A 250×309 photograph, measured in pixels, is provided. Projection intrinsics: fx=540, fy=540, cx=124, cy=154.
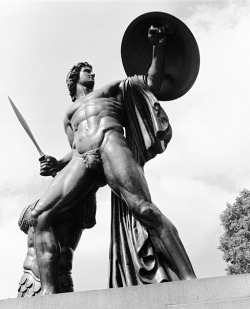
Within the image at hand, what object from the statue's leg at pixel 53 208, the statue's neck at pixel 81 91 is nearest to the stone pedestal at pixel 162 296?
the statue's leg at pixel 53 208

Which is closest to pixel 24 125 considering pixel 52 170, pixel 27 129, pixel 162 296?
pixel 27 129

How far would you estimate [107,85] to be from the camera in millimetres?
9312

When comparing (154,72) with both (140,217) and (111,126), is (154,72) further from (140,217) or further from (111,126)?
(140,217)

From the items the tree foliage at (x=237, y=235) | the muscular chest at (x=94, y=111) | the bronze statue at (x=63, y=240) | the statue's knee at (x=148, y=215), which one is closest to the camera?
the statue's knee at (x=148, y=215)

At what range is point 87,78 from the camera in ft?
32.1

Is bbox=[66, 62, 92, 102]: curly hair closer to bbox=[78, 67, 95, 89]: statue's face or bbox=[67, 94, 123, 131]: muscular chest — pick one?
bbox=[78, 67, 95, 89]: statue's face

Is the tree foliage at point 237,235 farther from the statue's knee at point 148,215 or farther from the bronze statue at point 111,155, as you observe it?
the statue's knee at point 148,215

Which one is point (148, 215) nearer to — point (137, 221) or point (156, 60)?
point (137, 221)

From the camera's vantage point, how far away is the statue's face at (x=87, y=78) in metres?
9.74

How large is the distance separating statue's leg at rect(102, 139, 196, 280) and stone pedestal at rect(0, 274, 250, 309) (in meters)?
0.69

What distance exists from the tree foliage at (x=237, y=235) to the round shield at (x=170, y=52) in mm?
16035

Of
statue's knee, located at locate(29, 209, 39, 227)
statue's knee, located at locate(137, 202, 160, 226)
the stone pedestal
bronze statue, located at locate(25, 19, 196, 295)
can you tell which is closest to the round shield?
bronze statue, located at locate(25, 19, 196, 295)

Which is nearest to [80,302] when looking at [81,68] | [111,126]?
[111,126]

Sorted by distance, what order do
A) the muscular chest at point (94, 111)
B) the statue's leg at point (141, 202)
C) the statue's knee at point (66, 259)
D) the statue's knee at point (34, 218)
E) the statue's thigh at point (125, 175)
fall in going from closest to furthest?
the statue's leg at point (141, 202) < the statue's thigh at point (125, 175) < the statue's knee at point (34, 218) < the statue's knee at point (66, 259) < the muscular chest at point (94, 111)
